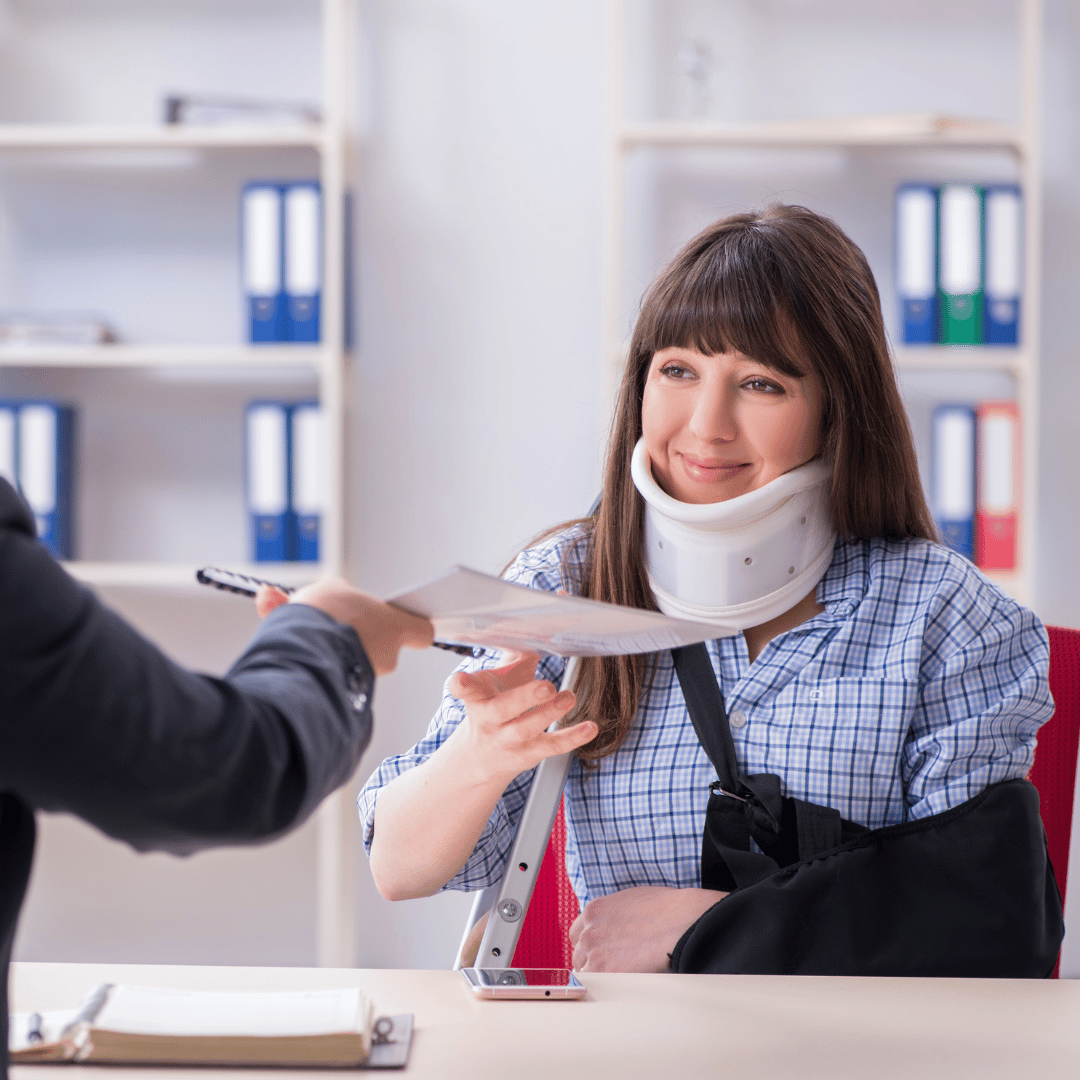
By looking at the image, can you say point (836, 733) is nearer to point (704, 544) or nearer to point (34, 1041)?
point (704, 544)

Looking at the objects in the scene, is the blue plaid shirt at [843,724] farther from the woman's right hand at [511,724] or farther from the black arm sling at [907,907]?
the woman's right hand at [511,724]

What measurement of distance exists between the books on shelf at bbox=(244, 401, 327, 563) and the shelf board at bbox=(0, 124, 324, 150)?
0.61m

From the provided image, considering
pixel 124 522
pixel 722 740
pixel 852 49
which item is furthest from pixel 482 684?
pixel 852 49

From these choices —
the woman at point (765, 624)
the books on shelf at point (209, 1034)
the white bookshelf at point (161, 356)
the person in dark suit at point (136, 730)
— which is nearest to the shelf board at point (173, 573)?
the white bookshelf at point (161, 356)

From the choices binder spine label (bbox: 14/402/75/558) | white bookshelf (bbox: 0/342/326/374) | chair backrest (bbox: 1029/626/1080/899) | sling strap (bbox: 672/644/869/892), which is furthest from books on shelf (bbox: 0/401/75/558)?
chair backrest (bbox: 1029/626/1080/899)

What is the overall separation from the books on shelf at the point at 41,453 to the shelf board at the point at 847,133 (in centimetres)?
147

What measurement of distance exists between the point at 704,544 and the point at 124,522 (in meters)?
2.09

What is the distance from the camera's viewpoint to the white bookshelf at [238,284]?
104 inches

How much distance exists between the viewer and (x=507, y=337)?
293 cm

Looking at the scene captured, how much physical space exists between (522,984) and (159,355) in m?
2.06

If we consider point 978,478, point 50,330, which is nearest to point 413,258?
point 50,330

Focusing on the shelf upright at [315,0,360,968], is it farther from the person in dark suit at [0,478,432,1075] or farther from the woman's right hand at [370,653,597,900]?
the person in dark suit at [0,478,432,1075]

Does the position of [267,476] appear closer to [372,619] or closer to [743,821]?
[743,821]

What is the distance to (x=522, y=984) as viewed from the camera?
100 centimetres
